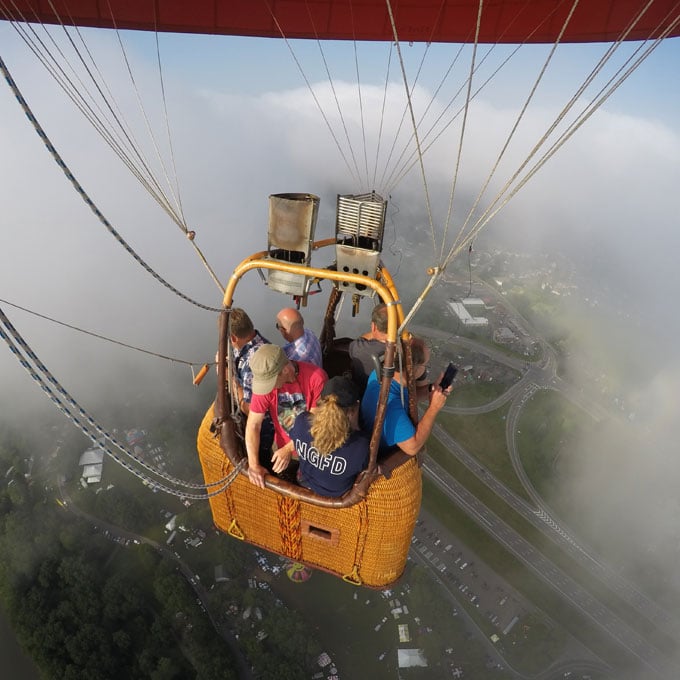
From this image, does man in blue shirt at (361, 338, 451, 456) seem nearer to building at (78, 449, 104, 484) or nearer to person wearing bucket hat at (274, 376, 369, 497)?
person wearing bucket hat at (274, 376, 369, 497)

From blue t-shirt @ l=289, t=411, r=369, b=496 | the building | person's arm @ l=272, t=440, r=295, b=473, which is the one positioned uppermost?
blue t-shirt @ l=289, t=411, r=369, b=496

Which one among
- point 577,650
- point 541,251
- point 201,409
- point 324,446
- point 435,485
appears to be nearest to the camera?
point 324,446

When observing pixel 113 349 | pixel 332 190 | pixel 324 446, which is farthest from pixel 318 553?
pixel 332 190

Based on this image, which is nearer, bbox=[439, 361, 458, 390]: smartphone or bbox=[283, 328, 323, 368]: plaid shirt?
bbox=[439, 361, 458, 390]: smartphone

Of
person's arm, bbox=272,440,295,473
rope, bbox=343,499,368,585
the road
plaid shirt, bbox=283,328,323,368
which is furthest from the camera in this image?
the road

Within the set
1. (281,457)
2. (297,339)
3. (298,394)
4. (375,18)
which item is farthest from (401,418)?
(375,18)

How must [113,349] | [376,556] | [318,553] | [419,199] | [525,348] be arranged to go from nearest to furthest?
[376,556] → [318,553] → [525,348] → [113,349] → [419,199]

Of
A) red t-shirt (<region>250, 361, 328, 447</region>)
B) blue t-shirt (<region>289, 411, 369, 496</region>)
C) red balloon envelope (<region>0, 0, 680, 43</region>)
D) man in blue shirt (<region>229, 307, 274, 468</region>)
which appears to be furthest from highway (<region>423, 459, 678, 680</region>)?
red t-shirt (<region>250, 361, 328, 447</region>)

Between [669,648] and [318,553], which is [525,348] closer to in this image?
[669,648]

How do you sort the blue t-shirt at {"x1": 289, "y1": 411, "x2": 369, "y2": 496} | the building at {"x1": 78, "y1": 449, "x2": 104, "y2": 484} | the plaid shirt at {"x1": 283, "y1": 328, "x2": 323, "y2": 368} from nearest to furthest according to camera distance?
the blue t-shirt at {"x1": 289, "y1": 411, "x2": 369, "y2": 496}, the plaid shirt at {"x1": 283, "y1": 328, "x2": 323, "y2": 368}, the building at {"x1": 78, "y1": 449, "x2": 104, "y2": 484}
